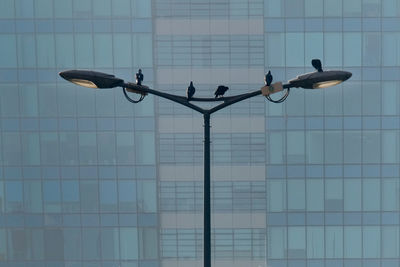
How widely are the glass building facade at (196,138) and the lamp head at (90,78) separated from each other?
446 inches

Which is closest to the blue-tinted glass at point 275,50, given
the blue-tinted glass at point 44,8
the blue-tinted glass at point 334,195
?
the blue-tinted glass at point 334,195

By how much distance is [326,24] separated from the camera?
17375 mm

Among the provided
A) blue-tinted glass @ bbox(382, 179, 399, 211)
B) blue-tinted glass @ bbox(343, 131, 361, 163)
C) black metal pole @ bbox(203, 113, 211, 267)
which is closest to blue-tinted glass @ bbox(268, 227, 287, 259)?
blue-tinted glass @ bbox(343, 131, 361, 163)

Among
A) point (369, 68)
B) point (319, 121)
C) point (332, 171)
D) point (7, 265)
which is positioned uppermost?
point (369, 68)

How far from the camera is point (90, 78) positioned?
6121 mm

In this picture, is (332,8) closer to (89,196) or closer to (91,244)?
(89,196)

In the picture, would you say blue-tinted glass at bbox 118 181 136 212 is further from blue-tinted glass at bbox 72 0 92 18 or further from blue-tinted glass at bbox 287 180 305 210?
blue-tinted glass at bbox 72 0 92 18

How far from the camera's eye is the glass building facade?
684 inches

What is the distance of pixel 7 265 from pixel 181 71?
1606 centimetres

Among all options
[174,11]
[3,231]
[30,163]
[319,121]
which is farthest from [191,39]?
[3,231]


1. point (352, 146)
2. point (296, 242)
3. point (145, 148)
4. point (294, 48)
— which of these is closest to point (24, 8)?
point (145, 148)

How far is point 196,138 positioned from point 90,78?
1193cm

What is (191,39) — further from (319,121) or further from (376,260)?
(376,260)

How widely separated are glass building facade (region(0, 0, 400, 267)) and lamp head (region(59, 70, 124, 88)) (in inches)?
446
